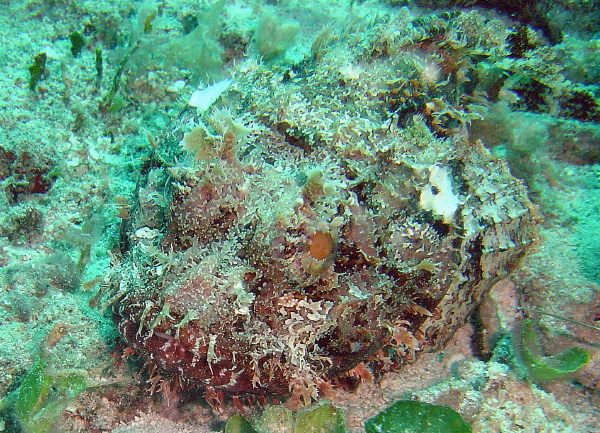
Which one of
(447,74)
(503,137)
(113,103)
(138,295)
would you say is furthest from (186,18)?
(138,295)

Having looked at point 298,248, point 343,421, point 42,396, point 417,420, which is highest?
point 298,248

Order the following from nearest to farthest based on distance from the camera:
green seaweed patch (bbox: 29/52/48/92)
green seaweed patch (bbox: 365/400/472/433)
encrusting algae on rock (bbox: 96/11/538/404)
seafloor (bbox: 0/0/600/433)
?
encrusting algae on rock (bbox: 96/11/538/404) → green seaweed patch (bbox: 365/400/472/433) → seafloor (bbox: 0/0/600/433) → green seaweed patch (bbox: 29/52/48/92)

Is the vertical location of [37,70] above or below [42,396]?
above

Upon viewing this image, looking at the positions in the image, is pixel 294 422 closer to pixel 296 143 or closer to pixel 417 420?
pixel 417 420

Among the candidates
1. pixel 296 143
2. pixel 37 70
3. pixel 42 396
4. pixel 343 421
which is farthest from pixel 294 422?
pixel 37 70

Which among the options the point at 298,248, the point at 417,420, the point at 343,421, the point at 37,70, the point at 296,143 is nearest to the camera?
the point at 298,248

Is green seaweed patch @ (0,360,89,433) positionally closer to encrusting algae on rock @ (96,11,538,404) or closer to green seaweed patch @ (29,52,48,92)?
encrusting algae on rock @ (96,11,538,404)

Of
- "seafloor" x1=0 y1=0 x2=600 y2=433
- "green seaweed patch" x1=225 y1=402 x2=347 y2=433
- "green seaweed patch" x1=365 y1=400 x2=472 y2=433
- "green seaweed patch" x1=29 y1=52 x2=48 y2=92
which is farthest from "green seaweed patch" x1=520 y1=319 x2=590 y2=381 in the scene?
"green seaweed patch" x1=29 y1=52 x2=48 y2=92
